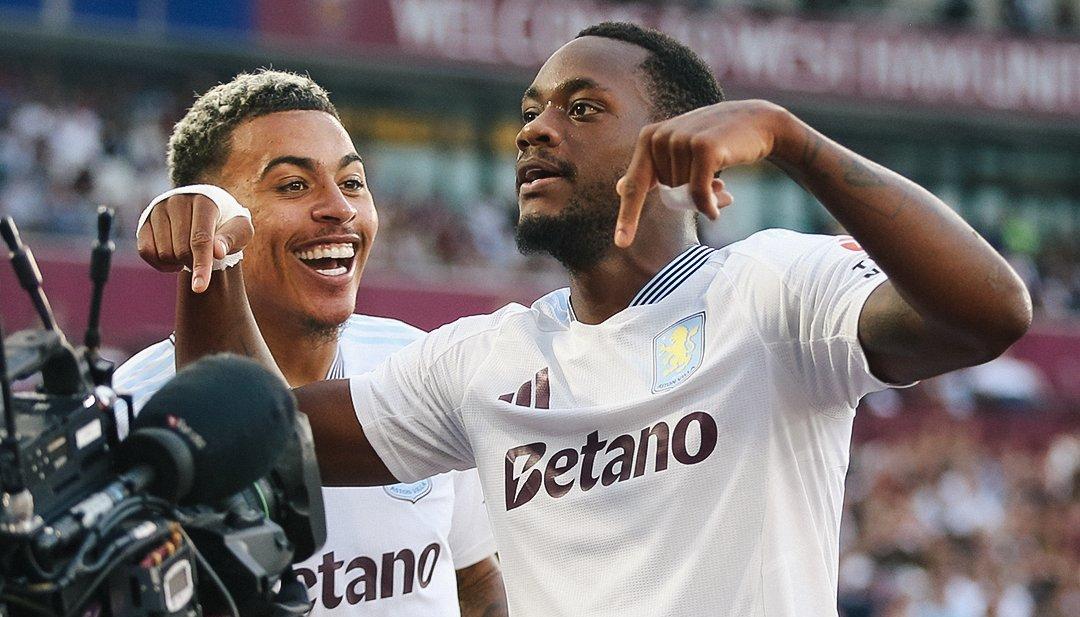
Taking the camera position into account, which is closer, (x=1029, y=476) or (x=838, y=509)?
(x=838, y=509)

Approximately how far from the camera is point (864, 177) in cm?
249

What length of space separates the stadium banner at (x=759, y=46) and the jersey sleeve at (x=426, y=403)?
1418 centimetres

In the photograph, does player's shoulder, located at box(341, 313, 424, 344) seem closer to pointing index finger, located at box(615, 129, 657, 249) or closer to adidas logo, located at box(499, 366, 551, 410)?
adidas logo, located at box(499, 366, 551, 410)

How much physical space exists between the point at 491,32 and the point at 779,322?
51.5ft

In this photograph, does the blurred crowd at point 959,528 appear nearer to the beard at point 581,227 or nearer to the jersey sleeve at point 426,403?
the jersey sleeve at point 426,403

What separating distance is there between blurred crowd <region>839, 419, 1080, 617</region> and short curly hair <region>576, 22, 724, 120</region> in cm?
870

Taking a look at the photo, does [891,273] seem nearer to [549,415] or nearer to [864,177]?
[864,177]

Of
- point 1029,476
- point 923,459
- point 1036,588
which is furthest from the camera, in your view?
point 1029,476

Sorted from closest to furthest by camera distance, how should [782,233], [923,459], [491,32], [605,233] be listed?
[782,233] < [605,233] < [923,459] < [491,32]

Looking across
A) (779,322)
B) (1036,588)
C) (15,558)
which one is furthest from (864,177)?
(1036,588)

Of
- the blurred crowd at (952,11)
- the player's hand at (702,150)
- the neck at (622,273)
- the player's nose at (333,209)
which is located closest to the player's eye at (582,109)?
the neck at (622,273)

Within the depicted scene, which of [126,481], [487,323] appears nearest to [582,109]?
[487,323]

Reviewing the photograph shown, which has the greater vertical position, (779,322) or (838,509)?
(779,322)

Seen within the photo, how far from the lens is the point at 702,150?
7.63ft
